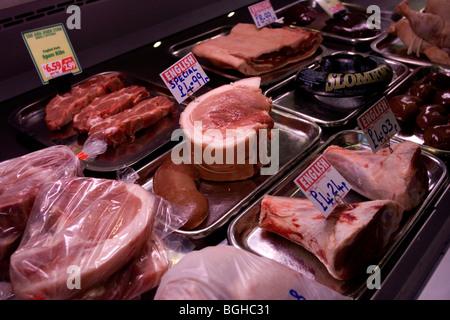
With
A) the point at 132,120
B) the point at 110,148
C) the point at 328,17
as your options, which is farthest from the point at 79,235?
the point at 328,17

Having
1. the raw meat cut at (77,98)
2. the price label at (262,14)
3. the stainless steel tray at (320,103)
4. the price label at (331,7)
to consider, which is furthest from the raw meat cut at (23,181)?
the price label at (331,7)

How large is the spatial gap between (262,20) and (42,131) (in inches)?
79.8

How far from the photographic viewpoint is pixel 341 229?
5.20 feet

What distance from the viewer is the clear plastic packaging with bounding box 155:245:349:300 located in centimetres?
128

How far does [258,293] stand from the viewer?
51.3 inches

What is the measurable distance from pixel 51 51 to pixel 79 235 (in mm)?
1662

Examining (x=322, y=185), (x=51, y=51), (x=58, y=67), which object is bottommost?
(x=322, y=185)

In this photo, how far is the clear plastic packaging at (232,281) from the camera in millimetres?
1281

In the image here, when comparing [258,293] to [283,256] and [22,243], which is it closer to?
[283,256]

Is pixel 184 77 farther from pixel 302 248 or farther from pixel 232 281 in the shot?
pixel 232 281

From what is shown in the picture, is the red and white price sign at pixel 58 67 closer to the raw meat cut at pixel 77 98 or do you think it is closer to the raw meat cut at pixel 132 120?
the raw meat cut at pixel 77 98

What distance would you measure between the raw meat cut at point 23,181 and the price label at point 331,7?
9.27ft

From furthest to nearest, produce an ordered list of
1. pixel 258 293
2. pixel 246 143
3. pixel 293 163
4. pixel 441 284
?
pixel 293 163, pixel 246 143, pixel 441 284, pixel 258 293

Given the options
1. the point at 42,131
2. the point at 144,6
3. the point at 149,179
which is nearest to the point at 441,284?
the point at 149,179
